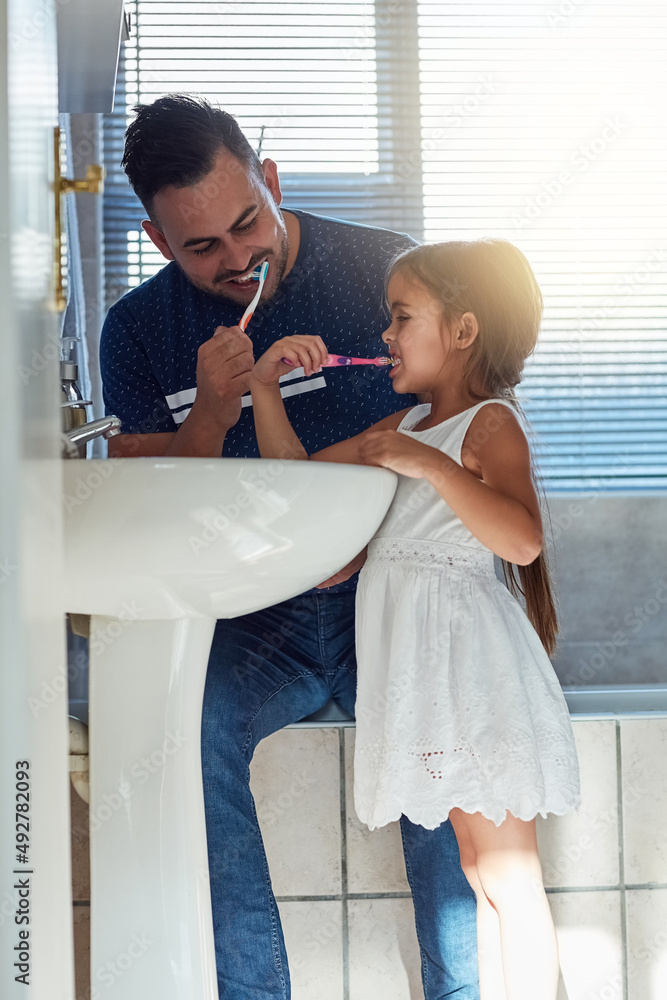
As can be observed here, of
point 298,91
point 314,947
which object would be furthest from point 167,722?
point 298,91

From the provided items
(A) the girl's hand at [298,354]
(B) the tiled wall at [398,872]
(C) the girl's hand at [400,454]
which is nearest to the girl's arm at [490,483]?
(C) the girl's hand at [400,454]

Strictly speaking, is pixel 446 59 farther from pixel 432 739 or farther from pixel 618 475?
pixel 432 739

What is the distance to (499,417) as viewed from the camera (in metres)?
0.91

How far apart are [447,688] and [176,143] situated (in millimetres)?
737

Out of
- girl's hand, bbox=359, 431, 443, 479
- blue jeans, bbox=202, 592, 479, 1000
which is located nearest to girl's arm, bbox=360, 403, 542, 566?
girl's hand, bbox=359, 431, 443, 479

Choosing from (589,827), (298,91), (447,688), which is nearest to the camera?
(447,688)

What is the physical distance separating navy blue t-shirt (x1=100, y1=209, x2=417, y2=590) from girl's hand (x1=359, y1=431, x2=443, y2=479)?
258 millimetres

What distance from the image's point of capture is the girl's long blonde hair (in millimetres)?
990

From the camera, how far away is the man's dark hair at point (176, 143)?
3.51 ft

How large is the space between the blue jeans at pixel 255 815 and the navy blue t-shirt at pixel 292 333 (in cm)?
26

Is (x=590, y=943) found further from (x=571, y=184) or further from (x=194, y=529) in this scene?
(x=571, y=184)

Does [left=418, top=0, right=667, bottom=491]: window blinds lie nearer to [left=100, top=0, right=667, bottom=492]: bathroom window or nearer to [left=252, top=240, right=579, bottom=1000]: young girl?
[left=100, top=0, right=667, bottom=492]: bathroom window

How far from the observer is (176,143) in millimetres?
1069

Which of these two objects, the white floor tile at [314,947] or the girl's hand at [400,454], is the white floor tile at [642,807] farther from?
the girl's hand at [400,454]
